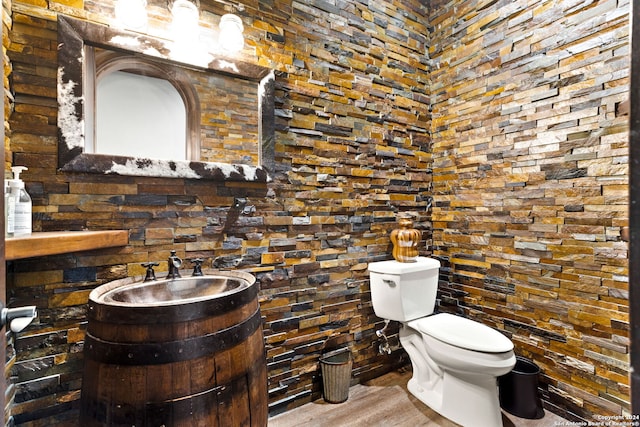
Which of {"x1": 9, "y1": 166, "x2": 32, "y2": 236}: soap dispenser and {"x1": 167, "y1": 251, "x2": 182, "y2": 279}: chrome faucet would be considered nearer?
{"x1": 9, "y1": 166, "x2": 32, "y2": 236}: soap dispenser

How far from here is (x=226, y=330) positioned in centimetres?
97

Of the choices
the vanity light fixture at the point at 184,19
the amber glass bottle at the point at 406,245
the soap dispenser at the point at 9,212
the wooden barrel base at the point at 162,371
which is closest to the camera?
the wooden barrel base at the point at 162,371

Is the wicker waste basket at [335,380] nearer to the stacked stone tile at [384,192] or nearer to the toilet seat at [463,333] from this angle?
the stacked stone tile at [384,192]

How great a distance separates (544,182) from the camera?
1723mm

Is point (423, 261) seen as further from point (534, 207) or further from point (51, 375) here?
point (51, 375)

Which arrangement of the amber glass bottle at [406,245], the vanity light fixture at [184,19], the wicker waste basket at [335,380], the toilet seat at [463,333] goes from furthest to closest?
the amber glass bottle at [406,245], the wicker waste basket at [335,380], the toilet seat at [463,333], the vanity light fixture at [184,19]

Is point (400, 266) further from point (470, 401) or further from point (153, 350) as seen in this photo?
point (153, 350)

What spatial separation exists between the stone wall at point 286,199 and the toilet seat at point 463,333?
0.40 meters

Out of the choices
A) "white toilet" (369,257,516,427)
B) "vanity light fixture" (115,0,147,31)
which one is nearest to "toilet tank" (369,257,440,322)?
"white toilet" (369,257,516,427)

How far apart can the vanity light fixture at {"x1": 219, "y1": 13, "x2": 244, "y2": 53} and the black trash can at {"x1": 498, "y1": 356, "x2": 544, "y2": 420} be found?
2210 millimetres

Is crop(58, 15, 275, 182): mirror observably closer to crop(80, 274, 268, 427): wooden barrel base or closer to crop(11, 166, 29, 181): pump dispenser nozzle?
crop(11, 166, 29, 181): pump dispenser nozzle

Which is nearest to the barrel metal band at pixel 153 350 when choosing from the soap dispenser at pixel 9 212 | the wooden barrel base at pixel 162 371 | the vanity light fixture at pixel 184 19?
the wooden barrel base at pixel 162 371

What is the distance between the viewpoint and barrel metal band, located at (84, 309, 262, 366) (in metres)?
0.87

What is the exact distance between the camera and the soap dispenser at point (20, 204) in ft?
3.49
